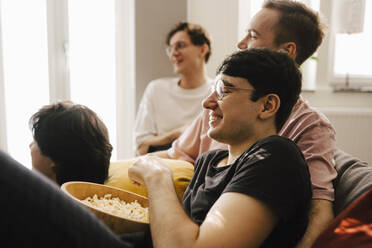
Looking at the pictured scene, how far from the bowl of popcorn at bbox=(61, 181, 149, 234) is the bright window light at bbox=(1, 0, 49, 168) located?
7.61 feet

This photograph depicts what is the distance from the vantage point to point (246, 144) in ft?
3.81

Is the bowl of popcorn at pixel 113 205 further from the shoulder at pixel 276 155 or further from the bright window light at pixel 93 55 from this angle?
the bright window light at pixel 93 55

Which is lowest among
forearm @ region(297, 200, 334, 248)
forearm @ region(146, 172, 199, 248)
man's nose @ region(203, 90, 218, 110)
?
forearm @ region(297, 200, 334, 248)

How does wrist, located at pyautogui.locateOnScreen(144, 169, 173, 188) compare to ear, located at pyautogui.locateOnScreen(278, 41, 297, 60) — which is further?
ear, located at pyautogui.locateOnScreen(278, 41, 297, 60)

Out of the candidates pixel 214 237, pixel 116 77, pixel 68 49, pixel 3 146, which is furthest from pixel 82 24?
pixel 214 237

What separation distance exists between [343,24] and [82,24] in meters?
2.48

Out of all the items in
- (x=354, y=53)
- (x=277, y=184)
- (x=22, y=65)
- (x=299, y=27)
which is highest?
(x=299, y=27)

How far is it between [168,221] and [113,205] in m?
0.26

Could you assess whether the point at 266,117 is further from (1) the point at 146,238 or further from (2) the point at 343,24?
(2) the point at 343,24

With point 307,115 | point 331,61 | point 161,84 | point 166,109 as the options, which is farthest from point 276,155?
point 331,61

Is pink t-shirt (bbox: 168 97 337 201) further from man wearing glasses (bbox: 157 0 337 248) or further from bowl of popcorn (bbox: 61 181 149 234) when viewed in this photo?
bowl of popcorn (bbox: 61 181 149 234)

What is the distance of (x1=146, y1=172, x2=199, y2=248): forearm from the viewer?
913mm

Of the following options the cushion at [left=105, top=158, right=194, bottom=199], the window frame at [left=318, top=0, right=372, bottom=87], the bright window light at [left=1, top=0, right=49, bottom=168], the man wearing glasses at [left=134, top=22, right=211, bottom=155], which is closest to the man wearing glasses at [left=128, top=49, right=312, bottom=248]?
the cushion at [left=105, top=158, right=194, bottom=199]

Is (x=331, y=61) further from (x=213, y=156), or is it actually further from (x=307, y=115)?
(x=213, y=156)
